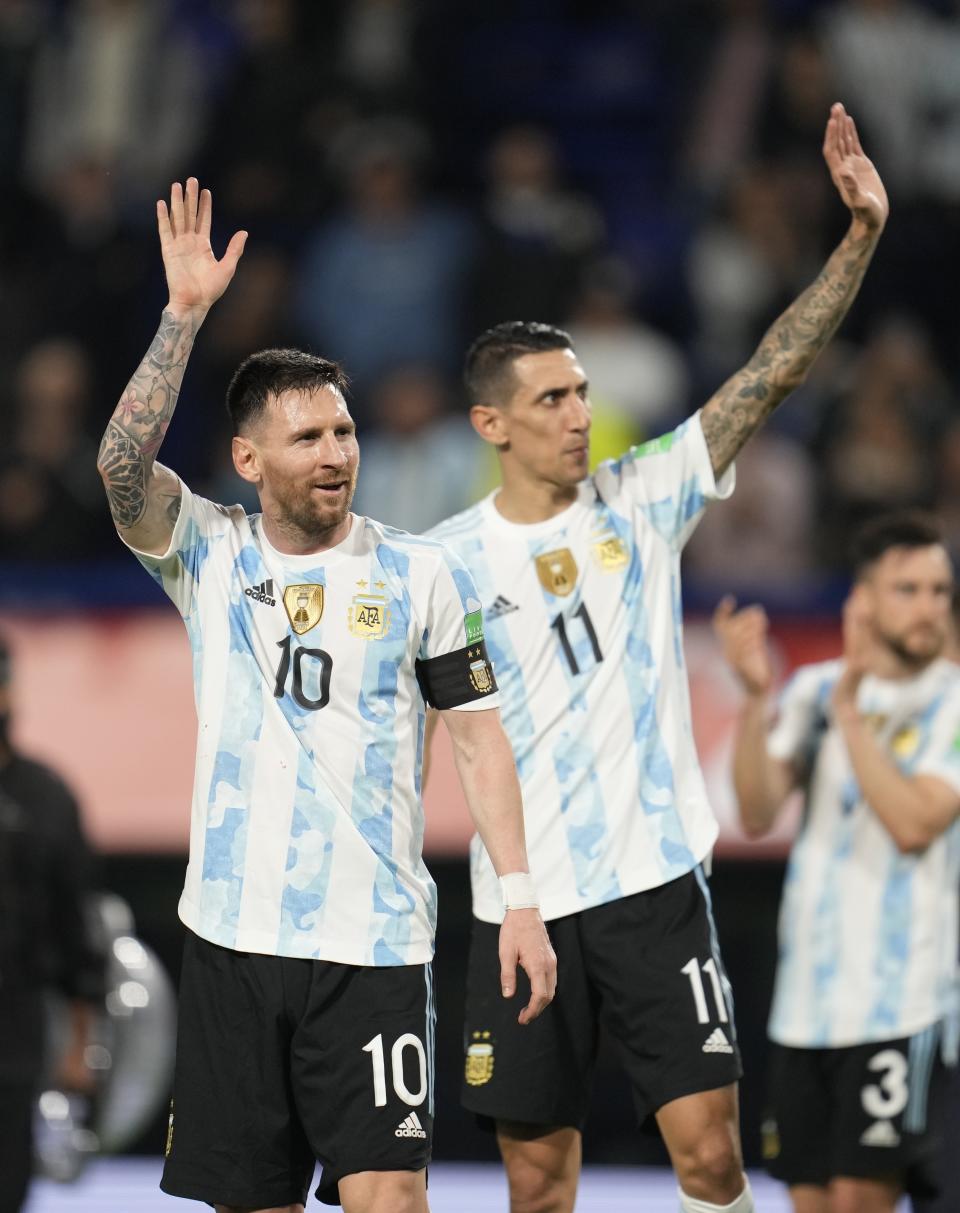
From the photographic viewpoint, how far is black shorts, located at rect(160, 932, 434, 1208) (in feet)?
14.8

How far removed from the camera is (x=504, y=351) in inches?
229

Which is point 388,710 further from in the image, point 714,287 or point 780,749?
point 714,287

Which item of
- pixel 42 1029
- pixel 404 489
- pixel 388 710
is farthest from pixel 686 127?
pixel 388 710

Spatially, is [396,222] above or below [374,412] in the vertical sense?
above

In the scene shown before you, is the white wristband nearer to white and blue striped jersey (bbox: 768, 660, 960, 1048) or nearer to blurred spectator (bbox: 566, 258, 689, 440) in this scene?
white and blue striped jersey (bbox: 768, 660, 960, 1048)

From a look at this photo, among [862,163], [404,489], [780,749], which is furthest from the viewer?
[404,489]

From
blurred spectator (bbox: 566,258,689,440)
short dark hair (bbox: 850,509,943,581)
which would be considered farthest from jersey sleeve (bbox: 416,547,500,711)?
blurred spectator (bbox: 566,258,689,440)

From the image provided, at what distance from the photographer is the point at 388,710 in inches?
182

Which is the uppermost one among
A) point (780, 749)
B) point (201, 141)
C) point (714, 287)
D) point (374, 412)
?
point (201, 141)

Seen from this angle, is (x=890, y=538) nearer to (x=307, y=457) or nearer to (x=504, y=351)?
(x=504, y=351)

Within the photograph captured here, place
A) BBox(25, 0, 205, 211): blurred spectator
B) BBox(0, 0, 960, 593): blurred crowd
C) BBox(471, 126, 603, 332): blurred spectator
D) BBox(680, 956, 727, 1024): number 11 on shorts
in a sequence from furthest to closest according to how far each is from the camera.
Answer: BBox(25, 0, 205, 211): blurred spectator
BBox(471, 126, 603, 332): blurred spectator
BBox(0, 0, 960, 593): blurred crowd
BBox(680, 956, 727, 1024): number 11 on shorts

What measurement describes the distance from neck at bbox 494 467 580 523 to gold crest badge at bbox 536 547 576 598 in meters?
0.13

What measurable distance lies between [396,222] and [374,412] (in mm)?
1201

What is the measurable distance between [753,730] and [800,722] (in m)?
0.30
